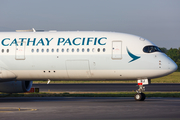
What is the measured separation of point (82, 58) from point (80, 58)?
0.55ft

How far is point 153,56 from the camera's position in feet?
83.6

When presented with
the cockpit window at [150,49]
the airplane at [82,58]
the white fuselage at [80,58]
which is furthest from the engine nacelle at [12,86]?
Answer: the cockpit window at [150,49]

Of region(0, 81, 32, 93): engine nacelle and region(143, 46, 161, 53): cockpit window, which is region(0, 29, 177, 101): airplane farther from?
region(0, 81, 32, 93): engine nacelle

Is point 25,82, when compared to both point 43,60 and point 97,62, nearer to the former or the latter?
point 43,60

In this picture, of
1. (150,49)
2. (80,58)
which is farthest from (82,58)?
(150,49)

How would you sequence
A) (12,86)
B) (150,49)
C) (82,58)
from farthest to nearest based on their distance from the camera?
(12,86) < (82,58) < (150,49)

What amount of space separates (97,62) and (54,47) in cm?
393

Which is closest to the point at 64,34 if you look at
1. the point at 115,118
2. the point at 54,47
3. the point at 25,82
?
the point at 54,47

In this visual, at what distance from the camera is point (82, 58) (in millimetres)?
25953

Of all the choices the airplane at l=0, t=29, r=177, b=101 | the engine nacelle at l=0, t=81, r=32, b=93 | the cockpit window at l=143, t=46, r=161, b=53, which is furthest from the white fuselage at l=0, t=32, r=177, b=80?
the engine nacelle at l=0, t=81, r=32, b=93

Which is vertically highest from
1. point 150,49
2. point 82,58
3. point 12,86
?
point 150,49

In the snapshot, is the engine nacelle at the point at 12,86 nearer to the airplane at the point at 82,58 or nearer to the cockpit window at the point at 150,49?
the airplane at the point at 82,58

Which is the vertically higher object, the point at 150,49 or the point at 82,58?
the point at 150,49

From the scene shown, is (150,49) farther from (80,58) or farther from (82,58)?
(80,58)
